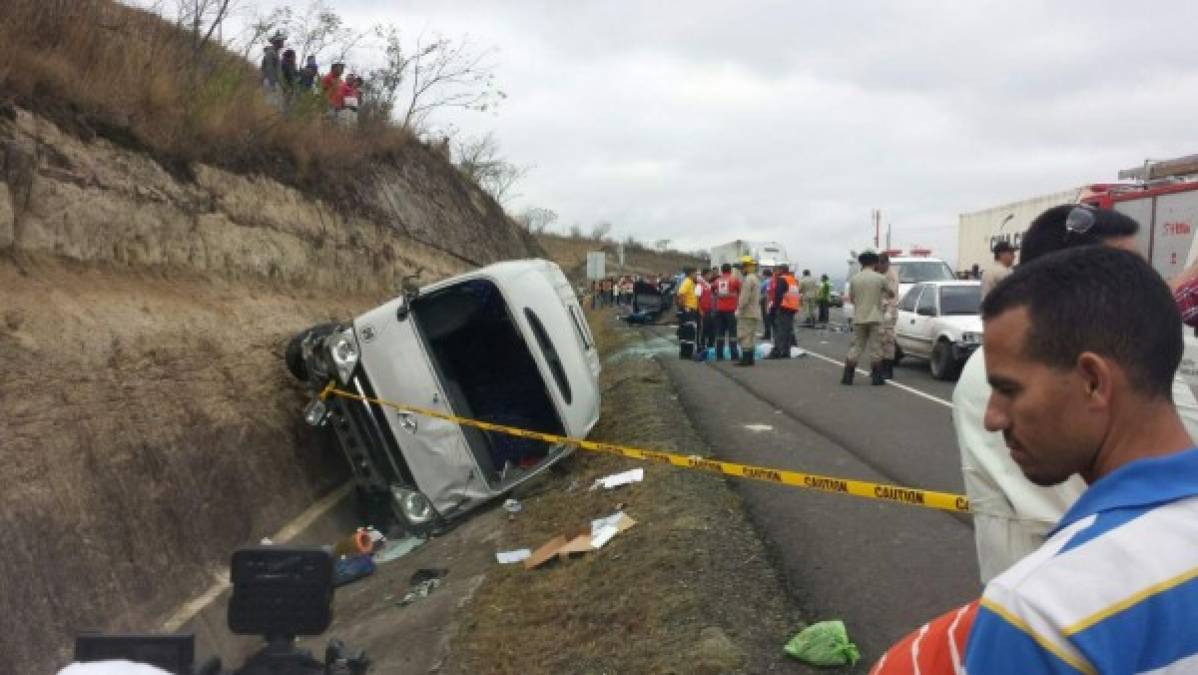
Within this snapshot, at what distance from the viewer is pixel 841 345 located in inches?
936

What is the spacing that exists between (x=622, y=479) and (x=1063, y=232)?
6312mm

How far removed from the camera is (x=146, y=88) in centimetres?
1146

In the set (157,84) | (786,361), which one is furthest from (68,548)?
(786,361)

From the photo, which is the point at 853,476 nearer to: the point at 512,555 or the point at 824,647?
the point at 512,555

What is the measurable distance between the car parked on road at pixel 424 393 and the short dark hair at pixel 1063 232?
675cm

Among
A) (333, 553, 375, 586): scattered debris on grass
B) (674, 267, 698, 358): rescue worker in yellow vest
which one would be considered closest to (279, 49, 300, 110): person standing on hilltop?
(674, 267, 698, 358): rescue worker in yellow vest

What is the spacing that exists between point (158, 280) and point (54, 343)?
9.62ft

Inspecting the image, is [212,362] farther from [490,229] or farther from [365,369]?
[490,229]

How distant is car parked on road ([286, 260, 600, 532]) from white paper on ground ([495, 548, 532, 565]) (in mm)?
1266

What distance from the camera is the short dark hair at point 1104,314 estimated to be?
4.82 ft

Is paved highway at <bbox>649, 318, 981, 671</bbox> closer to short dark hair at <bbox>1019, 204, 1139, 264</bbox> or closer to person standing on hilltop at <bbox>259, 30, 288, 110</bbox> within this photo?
short dark hair at <bbox>1019, 204, 1139, 264</bbox>

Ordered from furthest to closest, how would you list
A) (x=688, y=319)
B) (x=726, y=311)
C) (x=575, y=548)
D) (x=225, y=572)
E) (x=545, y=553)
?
1. (x=688, y=319)
2. (x=726, y=311)
3. (x=225, y=572)
4. (x=545, y=553)
5. (x=575, y=548)

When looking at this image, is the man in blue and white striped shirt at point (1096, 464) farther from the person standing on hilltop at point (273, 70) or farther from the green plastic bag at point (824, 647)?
the person standing on hilltop at point (273, 70)

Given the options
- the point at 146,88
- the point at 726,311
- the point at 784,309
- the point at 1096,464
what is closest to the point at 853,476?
the point at 1096,464
